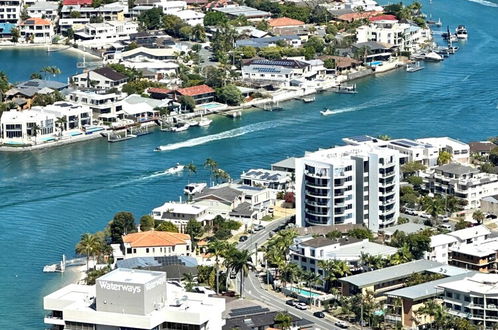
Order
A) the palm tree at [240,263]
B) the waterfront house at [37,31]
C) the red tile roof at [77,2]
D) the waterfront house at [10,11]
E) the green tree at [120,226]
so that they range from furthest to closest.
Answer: the red tile roof at [77,2] < the waterfront house at [10,11] < the waterfront house at [37,31] < the green tree at [120,226] < the palm tree at [240,263]

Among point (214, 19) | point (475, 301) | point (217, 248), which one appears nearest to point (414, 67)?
point (214, 19)

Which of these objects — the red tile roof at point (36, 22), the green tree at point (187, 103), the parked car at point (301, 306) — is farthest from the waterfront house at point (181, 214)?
the red tile roof at point (36, 22)

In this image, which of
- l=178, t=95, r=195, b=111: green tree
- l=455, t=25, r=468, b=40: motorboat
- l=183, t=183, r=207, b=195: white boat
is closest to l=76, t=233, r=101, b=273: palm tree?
l=183, t=183, r=207, b=195: white boat

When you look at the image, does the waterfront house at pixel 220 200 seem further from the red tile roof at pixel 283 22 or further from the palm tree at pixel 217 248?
the red tile roof at pixel 283 22

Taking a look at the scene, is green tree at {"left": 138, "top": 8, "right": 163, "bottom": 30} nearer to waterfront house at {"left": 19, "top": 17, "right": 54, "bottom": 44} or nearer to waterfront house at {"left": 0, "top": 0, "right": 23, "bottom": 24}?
waterfront house at {"left": 19, "top": 17, "right": 54, "bottom": 44}

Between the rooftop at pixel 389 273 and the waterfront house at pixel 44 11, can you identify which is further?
the waterfront house at pixel 44 11

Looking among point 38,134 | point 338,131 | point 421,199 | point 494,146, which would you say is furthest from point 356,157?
point 38,134
